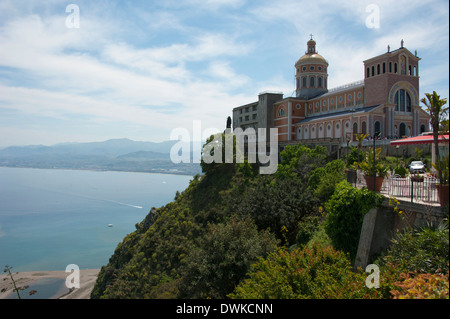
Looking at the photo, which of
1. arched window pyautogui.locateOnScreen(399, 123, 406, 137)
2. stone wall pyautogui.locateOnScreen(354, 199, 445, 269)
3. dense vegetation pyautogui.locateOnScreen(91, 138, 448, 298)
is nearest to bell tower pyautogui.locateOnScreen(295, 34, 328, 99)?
arched window pyautogui.locateOnScreen(399, 123, 406, 137)

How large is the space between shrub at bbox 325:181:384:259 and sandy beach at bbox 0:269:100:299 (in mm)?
44603

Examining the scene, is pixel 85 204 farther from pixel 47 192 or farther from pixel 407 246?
pixel 407 246

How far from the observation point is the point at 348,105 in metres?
42.9

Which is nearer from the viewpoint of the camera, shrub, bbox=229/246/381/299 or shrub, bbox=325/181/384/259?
shrub, bbox=229/246/381/299

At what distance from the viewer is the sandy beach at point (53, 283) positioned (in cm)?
4600

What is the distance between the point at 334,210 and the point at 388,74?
30650 mm

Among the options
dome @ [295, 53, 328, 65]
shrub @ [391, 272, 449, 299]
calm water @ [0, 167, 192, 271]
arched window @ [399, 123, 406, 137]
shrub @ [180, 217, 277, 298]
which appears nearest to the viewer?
shrub @ [391, 272, 449, 299]

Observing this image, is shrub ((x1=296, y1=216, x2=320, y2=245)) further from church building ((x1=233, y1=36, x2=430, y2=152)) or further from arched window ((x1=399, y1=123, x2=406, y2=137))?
arched window ((x1=399, y1=123, x2=406, y2=137))

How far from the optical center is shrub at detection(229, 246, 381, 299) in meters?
7.90

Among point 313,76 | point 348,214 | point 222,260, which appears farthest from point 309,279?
point 313,76

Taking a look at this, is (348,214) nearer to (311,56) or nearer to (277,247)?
A: (277,247)

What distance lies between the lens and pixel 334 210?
514 inches
